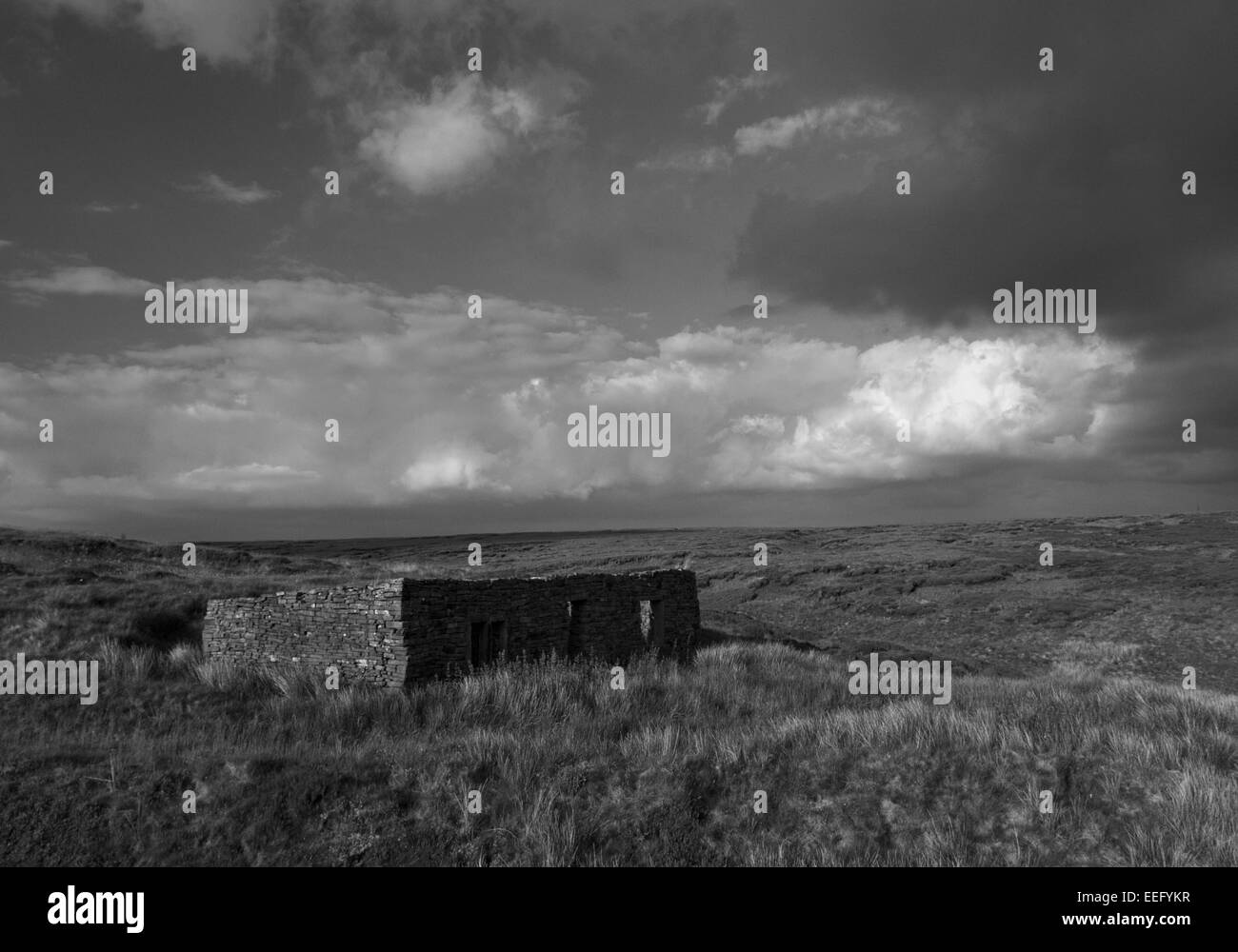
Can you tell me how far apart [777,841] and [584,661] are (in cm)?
943

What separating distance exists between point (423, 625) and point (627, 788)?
6509mm

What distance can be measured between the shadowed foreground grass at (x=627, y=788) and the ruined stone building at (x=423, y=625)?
2.04 m

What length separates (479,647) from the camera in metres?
17.5

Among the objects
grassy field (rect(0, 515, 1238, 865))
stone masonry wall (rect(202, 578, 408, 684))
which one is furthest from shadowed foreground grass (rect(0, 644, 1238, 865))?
stone masonry wall (rect(202, 578, 408, 684))

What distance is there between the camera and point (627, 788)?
1088 centimetres

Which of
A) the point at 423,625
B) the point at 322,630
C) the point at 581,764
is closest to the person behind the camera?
the point at 581,764

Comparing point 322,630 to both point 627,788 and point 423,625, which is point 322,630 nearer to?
point 423,625

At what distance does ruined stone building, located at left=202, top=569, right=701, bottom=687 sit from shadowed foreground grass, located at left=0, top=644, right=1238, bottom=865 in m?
2.04

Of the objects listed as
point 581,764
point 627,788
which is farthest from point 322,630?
point 627,788

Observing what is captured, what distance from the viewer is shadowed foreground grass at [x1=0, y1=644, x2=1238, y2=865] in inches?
380

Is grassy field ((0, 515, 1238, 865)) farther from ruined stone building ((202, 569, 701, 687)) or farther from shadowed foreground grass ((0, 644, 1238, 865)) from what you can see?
ruined stone building ((202, 569, 701, 687))

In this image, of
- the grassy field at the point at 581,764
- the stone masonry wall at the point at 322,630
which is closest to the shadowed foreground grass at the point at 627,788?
the grassy field at the point at 581,764

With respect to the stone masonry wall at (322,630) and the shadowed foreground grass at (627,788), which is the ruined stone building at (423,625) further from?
the shadowed foreground grass at (627,788)
